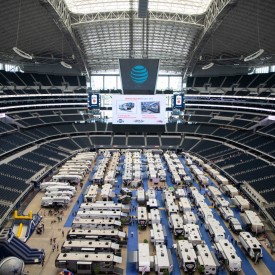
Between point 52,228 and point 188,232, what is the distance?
15737mm

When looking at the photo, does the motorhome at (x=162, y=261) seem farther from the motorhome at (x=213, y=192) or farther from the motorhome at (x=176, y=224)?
the motorhome at (x=213, y=192)

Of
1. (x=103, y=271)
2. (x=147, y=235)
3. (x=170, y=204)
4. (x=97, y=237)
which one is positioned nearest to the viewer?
(x=103, y=271)

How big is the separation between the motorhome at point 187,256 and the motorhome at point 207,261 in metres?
0.55

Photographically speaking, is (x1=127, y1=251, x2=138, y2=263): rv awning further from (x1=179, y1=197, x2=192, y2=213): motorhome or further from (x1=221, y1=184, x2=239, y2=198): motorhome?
(x1=221, y1=184, x2=239, y2=198): motorhome

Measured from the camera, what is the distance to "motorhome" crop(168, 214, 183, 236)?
3334 cm

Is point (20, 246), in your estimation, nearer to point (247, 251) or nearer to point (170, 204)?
point (170, 204)

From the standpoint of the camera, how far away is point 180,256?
28688 millimetres

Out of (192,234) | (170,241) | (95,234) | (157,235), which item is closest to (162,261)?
(157,235)

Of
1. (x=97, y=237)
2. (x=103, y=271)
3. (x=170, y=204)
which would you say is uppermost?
(x=170, y=204)

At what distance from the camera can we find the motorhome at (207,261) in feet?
86.6

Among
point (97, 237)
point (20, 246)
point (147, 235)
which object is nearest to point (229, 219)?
point (147, 235)

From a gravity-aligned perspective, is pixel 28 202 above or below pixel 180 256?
above

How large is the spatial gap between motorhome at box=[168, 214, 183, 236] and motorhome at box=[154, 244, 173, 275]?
178 inches

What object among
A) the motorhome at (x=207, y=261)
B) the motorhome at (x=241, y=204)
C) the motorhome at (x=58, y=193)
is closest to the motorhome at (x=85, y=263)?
the motorhome at (x=207, y=261)
